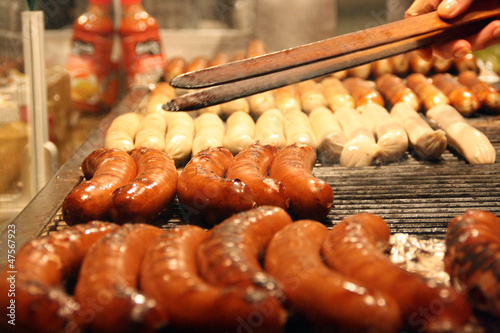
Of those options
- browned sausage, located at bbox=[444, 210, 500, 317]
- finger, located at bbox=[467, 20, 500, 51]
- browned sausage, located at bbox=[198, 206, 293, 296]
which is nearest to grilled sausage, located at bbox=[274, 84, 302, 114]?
finger, located at bbox=[467, 20, 500, 51]

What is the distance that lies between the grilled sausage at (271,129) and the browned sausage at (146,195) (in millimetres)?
1019

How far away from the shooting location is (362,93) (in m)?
4.63

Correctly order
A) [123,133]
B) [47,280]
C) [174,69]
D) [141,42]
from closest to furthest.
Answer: [47,280], [123,133], [174,69], [141,42]

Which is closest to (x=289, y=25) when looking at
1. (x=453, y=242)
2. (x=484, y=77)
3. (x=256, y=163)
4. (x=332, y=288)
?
(x=484, y=77)

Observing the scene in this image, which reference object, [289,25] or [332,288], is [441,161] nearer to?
[332,288]

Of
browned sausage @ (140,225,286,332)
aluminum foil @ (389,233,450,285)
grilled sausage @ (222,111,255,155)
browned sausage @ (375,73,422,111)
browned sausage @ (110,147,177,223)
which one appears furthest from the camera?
browned sausage @ (375,73,422,111)

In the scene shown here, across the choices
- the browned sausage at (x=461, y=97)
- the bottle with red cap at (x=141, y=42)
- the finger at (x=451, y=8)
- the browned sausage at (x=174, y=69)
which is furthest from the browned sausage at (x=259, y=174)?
the bottle with red cap at (x=141, y=42)

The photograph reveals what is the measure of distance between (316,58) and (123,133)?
162 centimetres

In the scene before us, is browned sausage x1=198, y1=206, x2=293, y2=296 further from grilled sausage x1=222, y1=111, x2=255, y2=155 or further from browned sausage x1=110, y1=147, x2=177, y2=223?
grilled sausage x1=222, y1=111, x2=255, y2=155

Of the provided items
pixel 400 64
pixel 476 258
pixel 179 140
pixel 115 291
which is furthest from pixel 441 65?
pixel 115 291

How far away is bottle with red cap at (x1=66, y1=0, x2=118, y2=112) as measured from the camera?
5.93m

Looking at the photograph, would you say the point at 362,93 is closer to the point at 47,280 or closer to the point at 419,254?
the point at 419,254

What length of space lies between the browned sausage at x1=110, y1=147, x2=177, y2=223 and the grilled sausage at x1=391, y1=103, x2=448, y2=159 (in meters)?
1.80

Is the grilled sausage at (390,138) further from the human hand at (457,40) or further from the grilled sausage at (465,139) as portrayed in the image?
the human hand at (457,40)
